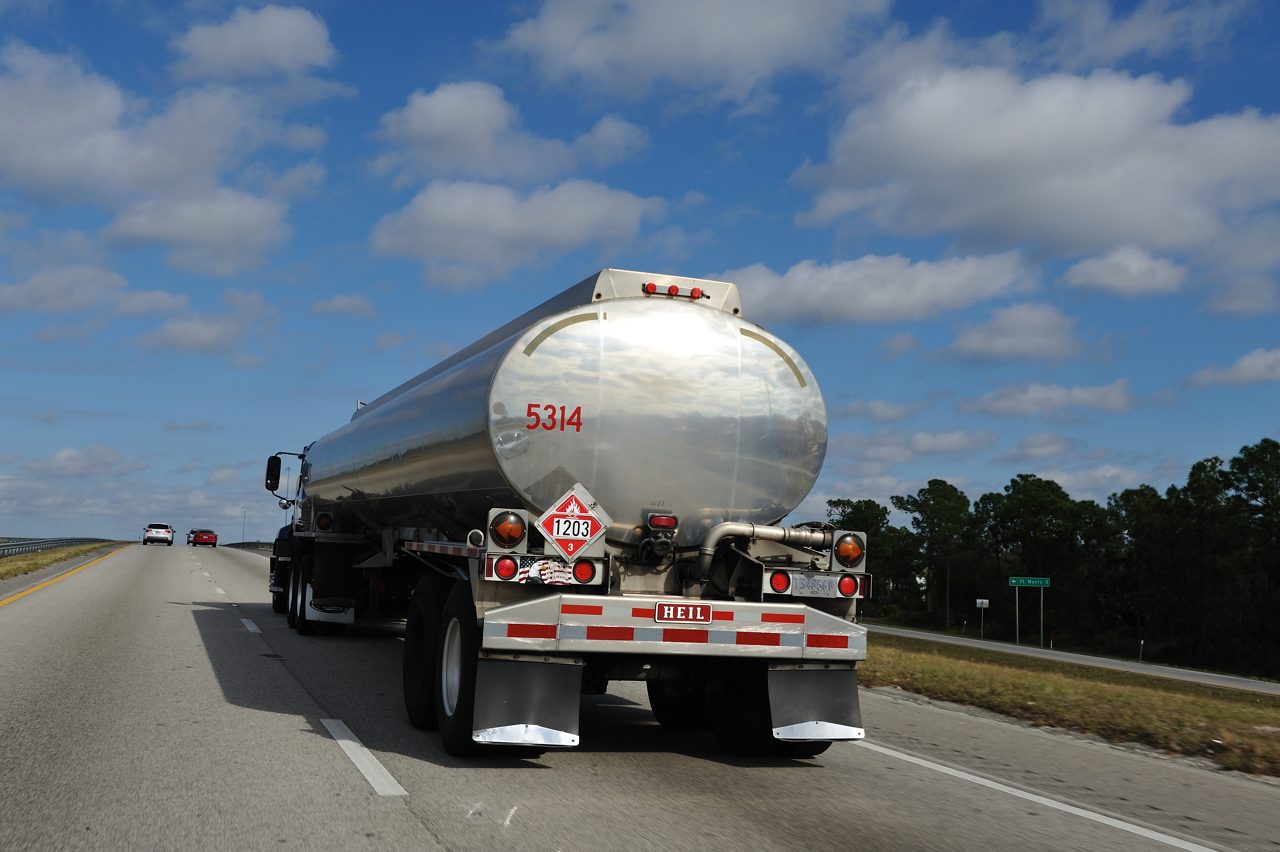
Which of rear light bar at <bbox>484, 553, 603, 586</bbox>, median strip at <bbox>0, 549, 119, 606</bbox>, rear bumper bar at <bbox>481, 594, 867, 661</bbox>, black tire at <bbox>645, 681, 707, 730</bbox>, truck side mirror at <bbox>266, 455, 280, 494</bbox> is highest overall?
truck side mirror at <bbox>266, 455, 280, 494</bbox>

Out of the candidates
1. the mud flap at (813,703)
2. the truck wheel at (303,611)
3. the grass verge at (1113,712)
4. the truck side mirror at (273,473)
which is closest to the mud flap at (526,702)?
the mud flap at (813,703)

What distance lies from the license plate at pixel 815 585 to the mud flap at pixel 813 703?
1.66 ft

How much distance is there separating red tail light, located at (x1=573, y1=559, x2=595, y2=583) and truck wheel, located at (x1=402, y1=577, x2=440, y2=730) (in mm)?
1526

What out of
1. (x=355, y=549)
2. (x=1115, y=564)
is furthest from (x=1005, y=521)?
(x=355, y=549)

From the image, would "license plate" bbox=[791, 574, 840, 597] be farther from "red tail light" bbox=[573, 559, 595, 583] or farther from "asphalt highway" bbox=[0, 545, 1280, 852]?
"red tail light" bbox=[573, 559, 595, 583]

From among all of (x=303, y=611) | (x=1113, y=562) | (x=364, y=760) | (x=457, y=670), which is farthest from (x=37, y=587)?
(x=1113, y=562)

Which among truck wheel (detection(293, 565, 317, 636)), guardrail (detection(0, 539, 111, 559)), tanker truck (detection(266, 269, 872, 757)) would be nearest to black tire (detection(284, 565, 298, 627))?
truck wheel (detection(293, 565, 317, 636))

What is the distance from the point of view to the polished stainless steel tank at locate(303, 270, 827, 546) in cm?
786

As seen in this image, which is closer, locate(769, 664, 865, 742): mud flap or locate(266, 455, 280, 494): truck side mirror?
locate(769, 664, 865, 742): mud flap

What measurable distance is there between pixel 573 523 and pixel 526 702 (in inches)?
46.8

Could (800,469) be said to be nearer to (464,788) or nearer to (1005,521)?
(464,788)

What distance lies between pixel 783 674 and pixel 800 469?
157cm

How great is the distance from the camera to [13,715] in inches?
351

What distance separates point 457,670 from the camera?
8125mm
